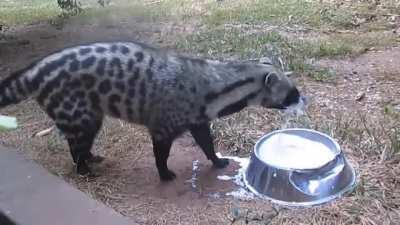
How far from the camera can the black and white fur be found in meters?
3.96

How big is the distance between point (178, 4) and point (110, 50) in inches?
207

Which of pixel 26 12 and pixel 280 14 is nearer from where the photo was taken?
→ pixel 280 14

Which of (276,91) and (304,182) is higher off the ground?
(276,91)

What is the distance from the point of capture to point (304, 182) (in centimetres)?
372

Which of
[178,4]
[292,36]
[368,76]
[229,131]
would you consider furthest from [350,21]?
[229,131]

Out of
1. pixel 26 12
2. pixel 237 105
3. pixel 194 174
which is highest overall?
pixel 237 105

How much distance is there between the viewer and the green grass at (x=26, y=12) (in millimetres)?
8860

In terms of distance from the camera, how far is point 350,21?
7.44 metres

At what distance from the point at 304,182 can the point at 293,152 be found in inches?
17.2

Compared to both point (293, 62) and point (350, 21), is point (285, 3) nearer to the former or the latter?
point (350, 21)

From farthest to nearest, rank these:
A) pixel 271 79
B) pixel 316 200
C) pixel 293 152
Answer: pixel 293 152 < pixel 271 79 < pixel 316 200

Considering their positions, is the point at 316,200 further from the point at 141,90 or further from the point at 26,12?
the point at 26,12

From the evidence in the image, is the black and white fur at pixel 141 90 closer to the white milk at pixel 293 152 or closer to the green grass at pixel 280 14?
the white milk at pixel 293 152

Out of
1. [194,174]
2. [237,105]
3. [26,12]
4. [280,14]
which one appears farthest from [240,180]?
[26,12]
